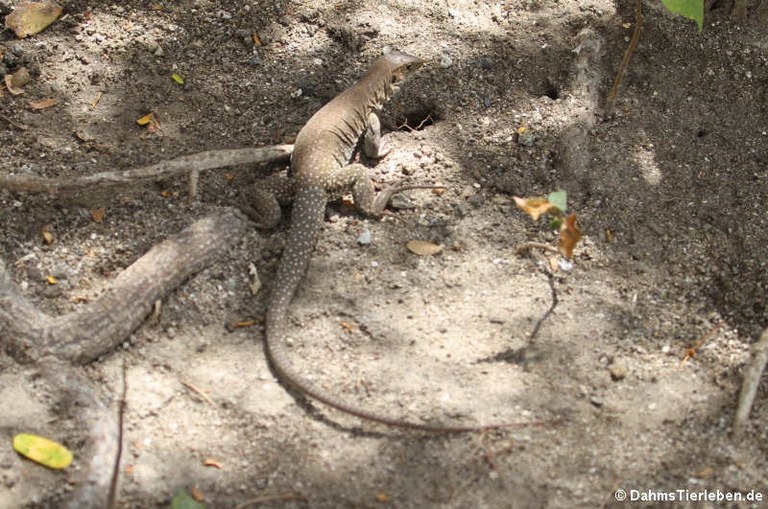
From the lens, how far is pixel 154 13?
5.68 m

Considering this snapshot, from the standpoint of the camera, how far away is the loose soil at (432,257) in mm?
3611

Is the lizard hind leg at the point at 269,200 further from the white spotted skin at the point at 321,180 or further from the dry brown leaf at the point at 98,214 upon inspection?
the dry brown leaf at the point at 98,214

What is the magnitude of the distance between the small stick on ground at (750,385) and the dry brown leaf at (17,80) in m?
4.70

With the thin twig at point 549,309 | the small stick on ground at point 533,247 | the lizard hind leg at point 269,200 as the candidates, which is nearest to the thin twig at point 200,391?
the lizard hind leg at point 269,200

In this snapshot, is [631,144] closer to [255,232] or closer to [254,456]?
[255,232]

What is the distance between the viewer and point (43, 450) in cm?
358

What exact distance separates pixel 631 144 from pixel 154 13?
11.5ft

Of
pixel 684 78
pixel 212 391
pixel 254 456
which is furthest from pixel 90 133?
pixel 684 78

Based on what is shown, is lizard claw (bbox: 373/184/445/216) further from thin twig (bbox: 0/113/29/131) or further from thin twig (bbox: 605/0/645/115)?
thin twig (bbox: 0/113/29/131)

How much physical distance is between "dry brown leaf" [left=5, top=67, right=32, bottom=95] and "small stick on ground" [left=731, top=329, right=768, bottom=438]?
4.70 m

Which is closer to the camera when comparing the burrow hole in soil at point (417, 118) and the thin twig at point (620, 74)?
the thin twig at point (620, 74)

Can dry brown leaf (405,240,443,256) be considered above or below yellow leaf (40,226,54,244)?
above

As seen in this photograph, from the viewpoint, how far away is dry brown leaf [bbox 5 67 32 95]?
16.9ft

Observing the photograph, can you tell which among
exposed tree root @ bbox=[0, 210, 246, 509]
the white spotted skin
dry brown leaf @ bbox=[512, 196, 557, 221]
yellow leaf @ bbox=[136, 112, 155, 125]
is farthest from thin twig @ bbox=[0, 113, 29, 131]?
dry brown leaf @ bbox=[512, 196, 557, 221]
